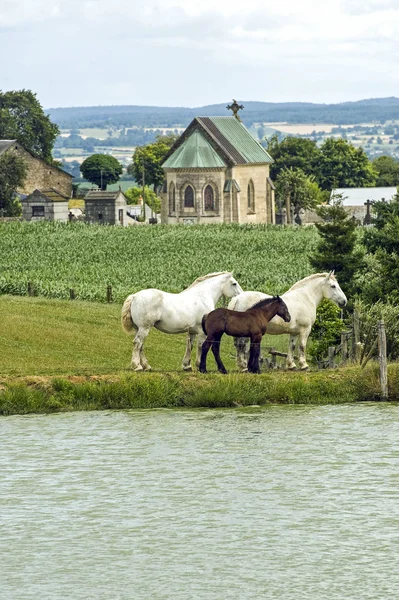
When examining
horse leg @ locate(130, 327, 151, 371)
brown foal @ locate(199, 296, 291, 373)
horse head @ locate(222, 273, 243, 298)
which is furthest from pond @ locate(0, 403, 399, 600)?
horse head @ locate(222, 273, 243, 298)

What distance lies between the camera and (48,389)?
95.7 ft

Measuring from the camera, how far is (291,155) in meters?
171

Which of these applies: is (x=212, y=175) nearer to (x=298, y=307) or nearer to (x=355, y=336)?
(x=355, y=336)

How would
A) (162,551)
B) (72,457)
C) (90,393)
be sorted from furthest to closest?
(90,393) → (72,457) → (162,551)

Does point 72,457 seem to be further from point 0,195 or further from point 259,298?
point 0,195

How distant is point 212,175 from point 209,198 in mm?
2430

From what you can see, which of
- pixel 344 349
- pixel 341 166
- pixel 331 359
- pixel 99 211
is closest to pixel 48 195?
pixel 99 211

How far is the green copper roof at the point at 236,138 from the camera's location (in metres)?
122

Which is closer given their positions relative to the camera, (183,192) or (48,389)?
(48,389)

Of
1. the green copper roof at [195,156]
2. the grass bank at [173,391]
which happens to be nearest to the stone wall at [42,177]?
the green copper roof at [195,156]

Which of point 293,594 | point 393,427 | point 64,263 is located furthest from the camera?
point 64,263

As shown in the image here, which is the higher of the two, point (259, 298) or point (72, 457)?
point (259, 298)

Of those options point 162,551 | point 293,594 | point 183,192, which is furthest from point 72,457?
point 183,192

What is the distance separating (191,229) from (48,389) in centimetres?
6714
